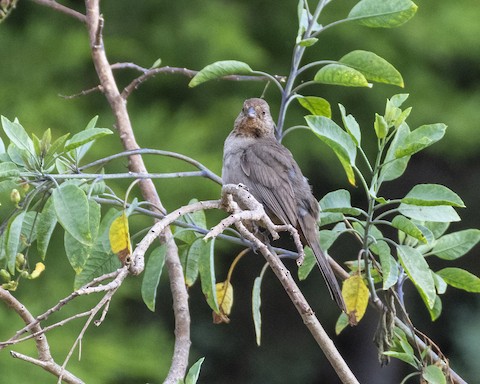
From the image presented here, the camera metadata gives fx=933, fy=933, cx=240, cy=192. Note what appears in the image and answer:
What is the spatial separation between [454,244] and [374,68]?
54cm

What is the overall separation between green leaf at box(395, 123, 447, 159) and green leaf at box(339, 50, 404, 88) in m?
0.29

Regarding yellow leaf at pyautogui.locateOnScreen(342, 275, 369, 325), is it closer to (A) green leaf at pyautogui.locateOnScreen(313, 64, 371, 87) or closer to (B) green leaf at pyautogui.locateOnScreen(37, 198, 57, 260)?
(A) green leaf at pyautogui.locateOnScreen(313, 64, 371, 87)

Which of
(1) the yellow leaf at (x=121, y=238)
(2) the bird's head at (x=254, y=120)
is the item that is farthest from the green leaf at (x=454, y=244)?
(2) the bird's head at (x=254, y=120)

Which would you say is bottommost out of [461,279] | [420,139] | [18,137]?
[461,279]

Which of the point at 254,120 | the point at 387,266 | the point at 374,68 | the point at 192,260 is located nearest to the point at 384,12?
the point at 374,68

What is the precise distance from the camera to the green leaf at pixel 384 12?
251 cm

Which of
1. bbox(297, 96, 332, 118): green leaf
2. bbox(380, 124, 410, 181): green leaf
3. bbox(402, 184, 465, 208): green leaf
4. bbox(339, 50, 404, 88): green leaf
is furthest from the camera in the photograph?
bbox(297, 96, 332, 118): green leaf

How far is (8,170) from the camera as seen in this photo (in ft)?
6.80

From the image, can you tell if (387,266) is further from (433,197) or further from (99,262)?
(99,262)

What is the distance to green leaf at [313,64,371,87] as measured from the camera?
2500 millimetres

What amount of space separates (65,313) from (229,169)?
2.49 metres

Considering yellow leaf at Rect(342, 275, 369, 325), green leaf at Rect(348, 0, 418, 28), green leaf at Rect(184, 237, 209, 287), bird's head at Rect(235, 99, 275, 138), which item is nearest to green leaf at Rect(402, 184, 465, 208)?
yellow leaf at Rect(342, 275, 369, 325)

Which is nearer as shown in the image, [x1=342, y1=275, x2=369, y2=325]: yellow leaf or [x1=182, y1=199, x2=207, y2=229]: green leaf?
[x1=342, y1=275, x2=369, y2=325]: yellow leaf

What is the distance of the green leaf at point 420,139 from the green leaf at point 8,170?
90cm
